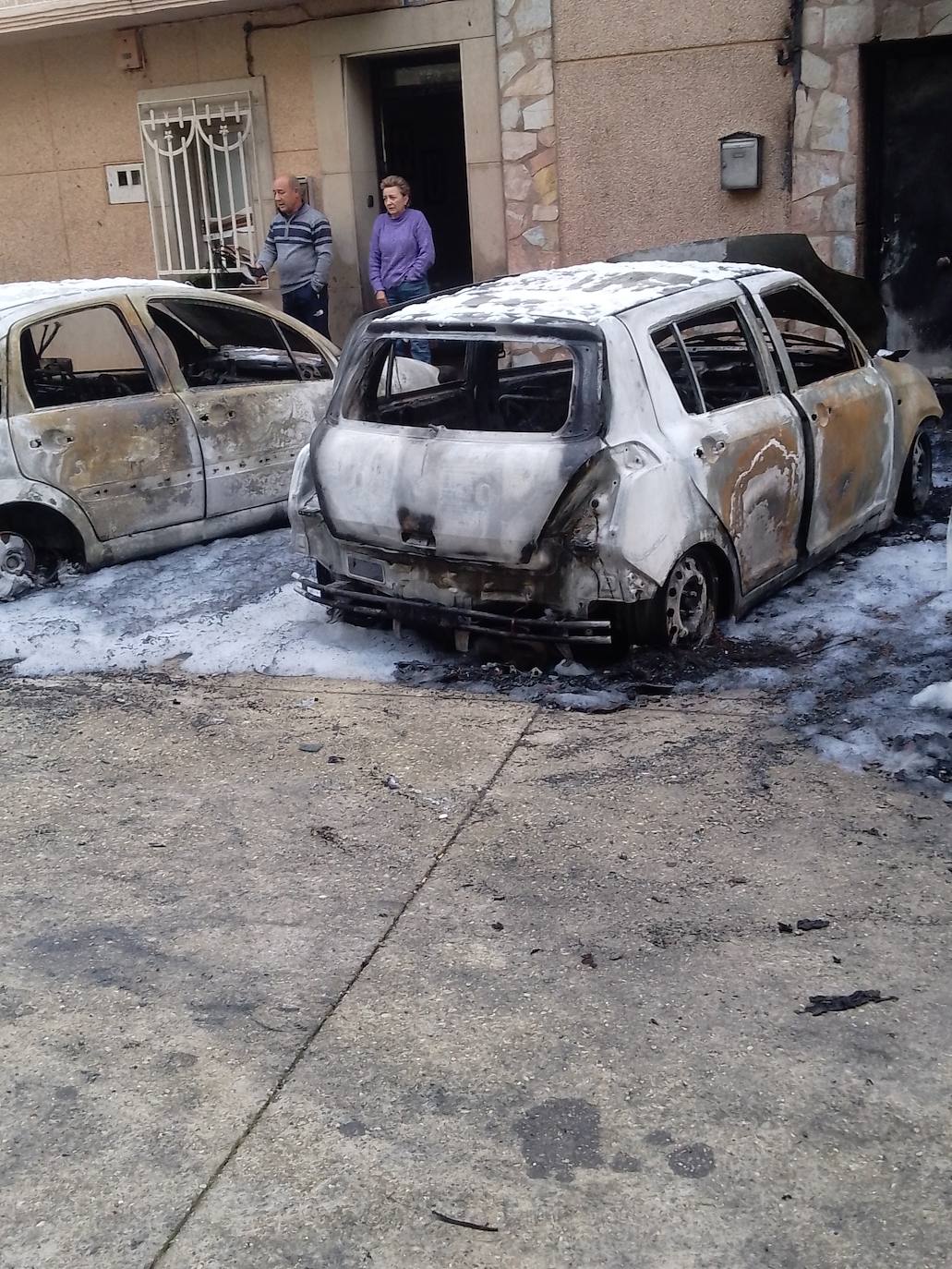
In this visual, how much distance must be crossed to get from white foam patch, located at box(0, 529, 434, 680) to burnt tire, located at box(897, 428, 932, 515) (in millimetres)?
2942

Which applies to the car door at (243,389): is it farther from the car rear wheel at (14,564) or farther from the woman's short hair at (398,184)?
the woman's short hair at (398,184)

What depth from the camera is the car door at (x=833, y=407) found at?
243 inches

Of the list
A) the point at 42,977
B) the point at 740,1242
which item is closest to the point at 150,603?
the point at 42,977

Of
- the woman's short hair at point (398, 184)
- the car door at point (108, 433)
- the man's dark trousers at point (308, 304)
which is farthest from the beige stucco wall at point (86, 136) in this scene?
the car door at point (108, 433)

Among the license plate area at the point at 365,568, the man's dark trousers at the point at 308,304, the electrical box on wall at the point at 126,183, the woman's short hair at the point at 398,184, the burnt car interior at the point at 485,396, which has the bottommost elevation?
the license plate area at the point at 365,568

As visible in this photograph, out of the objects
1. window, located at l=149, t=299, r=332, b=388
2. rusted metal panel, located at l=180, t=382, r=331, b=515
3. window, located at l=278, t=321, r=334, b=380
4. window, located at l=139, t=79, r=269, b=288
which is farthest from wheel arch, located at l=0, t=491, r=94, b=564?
window, located at l=139, t=79, r=269, b=288

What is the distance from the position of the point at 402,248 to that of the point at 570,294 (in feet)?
18.0

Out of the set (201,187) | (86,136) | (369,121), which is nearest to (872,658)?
(369,121)

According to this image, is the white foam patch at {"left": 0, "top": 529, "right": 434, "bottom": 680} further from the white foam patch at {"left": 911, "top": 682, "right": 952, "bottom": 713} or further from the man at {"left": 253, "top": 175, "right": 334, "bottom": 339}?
the man at {"left": 253, "top": 175, "right": 334, "bottom": 339}

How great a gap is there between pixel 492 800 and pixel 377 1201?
6.30 feet

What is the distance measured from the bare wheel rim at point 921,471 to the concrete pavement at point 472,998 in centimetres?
270

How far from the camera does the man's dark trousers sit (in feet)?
37.4

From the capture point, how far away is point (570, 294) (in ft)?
→ 18.6

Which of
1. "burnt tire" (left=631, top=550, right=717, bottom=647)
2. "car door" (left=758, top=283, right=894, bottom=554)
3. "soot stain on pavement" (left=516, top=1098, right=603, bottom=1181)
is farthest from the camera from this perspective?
"car door" (left=758, top=283, right=894, bottom=554)
